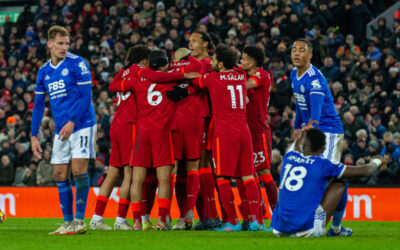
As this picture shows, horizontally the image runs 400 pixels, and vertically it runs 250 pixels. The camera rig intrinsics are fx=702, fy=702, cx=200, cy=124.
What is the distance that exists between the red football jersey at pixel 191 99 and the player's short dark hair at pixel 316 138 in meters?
2.43

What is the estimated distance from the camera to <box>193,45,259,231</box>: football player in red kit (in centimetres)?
895

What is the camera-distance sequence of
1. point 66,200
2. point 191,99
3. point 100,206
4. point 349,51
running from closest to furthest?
point 66,200 → point 191,99 → point 100,206 → point 349,51

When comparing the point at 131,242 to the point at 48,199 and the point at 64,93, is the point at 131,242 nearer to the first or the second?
the point at 64,93

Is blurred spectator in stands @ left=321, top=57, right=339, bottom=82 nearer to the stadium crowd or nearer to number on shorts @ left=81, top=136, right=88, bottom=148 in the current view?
the stadium crowd

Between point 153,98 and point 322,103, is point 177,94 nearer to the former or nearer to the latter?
point 153,98

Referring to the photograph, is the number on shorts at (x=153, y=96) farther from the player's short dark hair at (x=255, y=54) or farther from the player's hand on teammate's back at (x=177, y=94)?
the player's short dark hair at (x=255, y=54)

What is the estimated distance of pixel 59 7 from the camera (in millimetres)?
24219

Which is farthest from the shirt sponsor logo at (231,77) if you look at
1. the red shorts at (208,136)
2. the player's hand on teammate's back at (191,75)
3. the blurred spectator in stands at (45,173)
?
the blurred spectator in stands at (45,173)

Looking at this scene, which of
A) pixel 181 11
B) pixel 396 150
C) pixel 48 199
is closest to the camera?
pixel 396 150

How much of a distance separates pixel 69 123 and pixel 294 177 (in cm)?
261

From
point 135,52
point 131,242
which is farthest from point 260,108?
point 131,242

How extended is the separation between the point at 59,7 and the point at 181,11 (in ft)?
17.2

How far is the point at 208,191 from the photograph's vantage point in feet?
32.0

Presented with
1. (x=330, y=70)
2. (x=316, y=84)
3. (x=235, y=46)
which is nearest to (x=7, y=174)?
(x=235, y=46)
